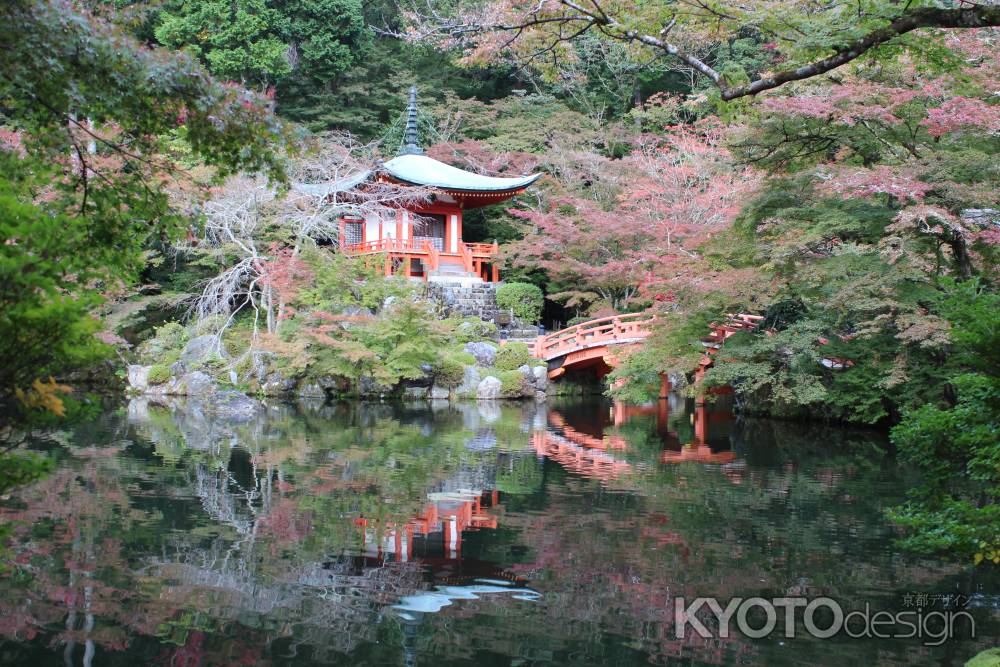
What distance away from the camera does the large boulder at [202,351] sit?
17.5 m

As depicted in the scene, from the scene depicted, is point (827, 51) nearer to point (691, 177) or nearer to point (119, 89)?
point (119, 89)

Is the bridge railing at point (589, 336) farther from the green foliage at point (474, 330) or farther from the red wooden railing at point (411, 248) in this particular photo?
the red wooden railing at point (411, 248)

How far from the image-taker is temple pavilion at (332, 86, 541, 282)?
71.0ft

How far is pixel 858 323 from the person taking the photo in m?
11.8

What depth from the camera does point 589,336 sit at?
766 inches

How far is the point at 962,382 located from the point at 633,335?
14283 millimetres

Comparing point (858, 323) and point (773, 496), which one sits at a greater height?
point (858, 323)

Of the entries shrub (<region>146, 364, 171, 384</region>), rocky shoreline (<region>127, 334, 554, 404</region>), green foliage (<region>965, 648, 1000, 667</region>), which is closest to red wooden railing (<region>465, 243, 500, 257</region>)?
rocky shoreline (<region>127, 334, 554, 404</region>)

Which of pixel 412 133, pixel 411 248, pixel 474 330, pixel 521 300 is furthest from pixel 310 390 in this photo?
pixel 412 133

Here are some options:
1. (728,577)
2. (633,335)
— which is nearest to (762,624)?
(728,577)

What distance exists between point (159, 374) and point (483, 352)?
700 cm

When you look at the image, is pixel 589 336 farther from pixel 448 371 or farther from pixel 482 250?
pixel 482 250

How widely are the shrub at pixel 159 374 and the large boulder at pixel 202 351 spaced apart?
39 centimetres

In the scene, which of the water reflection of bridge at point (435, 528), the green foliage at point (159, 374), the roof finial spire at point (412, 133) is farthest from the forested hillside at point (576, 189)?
the water reflection of bridge at point (435, 528)
